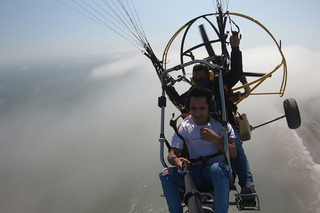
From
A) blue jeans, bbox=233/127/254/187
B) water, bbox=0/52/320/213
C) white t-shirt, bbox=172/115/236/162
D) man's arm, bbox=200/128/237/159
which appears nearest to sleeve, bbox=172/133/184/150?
white t-shirt, bbox=172/115/236/162

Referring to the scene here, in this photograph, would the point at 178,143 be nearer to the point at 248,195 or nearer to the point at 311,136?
the point at 248,195

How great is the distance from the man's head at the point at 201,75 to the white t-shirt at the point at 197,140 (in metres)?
1.08

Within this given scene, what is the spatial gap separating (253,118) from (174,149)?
6683 centimetres

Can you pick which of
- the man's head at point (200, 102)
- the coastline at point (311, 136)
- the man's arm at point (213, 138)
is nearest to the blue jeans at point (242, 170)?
the man's arm at point (213, 138)

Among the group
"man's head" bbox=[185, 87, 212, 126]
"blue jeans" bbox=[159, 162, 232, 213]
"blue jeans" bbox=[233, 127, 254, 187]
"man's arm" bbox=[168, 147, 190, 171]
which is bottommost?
"blue jeans" bbox=[233, 127, 254, 187]

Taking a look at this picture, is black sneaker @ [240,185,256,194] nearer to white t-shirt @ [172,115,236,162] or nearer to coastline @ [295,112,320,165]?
white t-shirt @ [172,115,236,162]

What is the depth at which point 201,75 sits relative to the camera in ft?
13.5

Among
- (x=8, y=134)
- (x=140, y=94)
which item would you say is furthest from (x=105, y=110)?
(x=8, y=134)

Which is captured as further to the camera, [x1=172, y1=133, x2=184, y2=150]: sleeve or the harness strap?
[x1=172, y1=133, x2=184, y2=150]: sleeve

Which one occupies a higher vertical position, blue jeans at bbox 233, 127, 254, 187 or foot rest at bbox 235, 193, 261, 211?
blue jeans at bbox 233, 127, 254, 187

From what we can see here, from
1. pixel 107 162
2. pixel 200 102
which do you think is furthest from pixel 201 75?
pixel 107 162

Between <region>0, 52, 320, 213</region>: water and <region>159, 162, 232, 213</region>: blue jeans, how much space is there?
3019cm

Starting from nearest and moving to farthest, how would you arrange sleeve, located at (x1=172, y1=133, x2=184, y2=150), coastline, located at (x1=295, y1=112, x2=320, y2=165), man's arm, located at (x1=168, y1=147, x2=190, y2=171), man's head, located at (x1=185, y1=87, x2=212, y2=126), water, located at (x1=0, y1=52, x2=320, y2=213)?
man's arm, located at (x1=168, y1=147, x2=190, y2=171)
man's head, located at (x1=185, y1=87, x2=212, y2=126)
sleeve, located at (x1=172, y1=133, x2=184, y2=150)
water, located at (x1=0, y1=52, x2=320, y2=213)
coastline, located at (x1=295, y1=112, x2=320, y2=165)

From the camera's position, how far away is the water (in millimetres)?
33644
